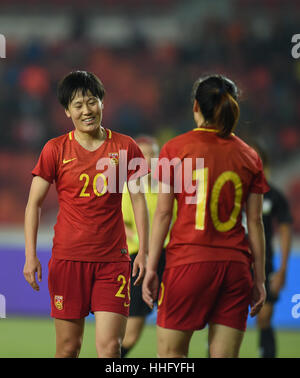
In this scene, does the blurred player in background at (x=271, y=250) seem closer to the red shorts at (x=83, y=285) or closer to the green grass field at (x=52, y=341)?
the green grass field at (x=52, y=341)

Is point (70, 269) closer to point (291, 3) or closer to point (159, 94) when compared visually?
point (159, 94)

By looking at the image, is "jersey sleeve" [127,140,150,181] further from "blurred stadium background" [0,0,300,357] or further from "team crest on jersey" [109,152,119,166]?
"blurred stadium background" [0,0,300,357]

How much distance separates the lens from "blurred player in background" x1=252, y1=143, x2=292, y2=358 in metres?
4.53

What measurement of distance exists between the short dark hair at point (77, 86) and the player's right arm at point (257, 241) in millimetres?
968

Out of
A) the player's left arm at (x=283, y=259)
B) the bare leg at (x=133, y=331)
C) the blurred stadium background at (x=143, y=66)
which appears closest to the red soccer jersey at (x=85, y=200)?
the bare leg at (x=133, y=331)

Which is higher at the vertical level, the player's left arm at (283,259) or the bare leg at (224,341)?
the player's left arm at (283,259)

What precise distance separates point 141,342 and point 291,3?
27.9 feet

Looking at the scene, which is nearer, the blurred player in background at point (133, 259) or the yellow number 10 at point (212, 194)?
the yellow number 10 at point (212, 194)

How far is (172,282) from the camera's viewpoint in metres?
2.79

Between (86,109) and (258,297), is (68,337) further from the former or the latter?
(86,109)

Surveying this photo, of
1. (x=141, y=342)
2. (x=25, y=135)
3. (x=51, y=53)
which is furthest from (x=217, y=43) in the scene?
(x=141, y=342)

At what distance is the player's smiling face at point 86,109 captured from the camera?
330cm

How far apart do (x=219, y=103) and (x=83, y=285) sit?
1.14 m


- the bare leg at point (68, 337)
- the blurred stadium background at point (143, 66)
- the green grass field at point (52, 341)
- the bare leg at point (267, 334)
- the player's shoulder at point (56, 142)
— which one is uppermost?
the blurred stadium background at point (143, 66)
